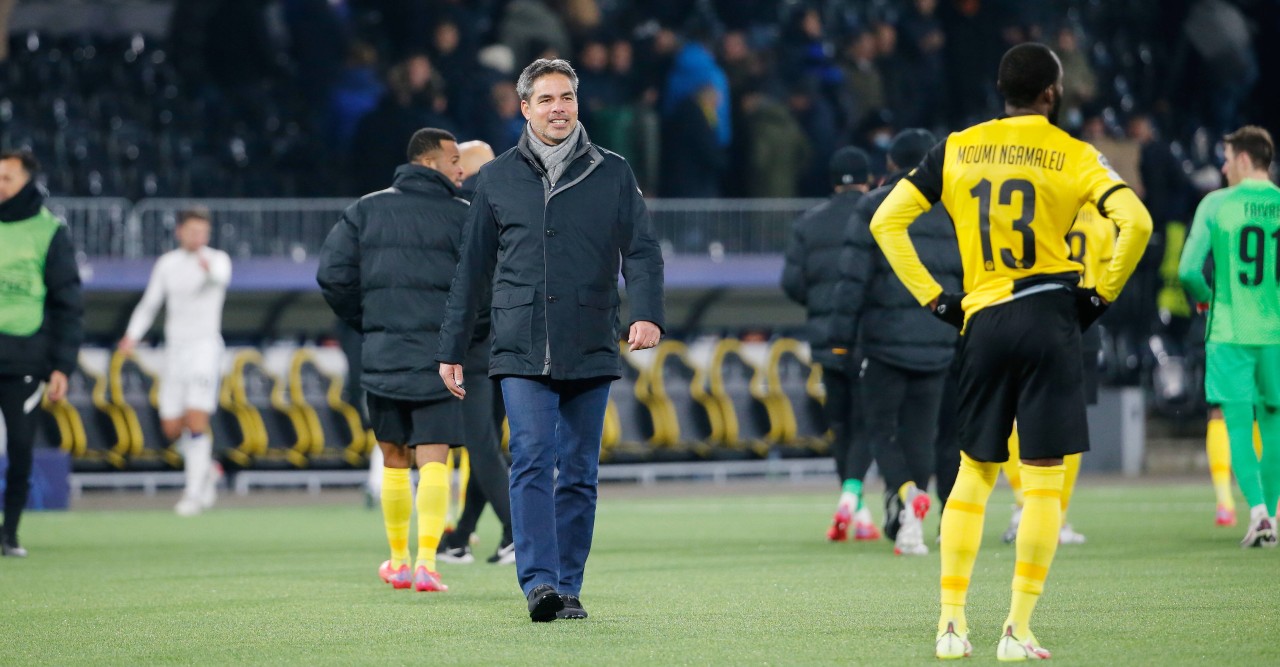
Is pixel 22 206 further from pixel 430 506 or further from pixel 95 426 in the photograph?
pixel 95 426

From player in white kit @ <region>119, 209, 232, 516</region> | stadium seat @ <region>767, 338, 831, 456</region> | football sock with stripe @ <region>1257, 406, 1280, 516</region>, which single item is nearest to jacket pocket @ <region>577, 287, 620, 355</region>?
football sock with stripe @ <region>1257, 406, 1280, 516</region>

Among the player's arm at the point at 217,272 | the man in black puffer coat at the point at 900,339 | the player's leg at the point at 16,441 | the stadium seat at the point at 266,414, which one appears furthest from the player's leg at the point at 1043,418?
the stadium seat at the point at 266,414

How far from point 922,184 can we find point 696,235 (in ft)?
48.0

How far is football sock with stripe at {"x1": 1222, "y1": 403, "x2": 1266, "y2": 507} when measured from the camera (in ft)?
35.0

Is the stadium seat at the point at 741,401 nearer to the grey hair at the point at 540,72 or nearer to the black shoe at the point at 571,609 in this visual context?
the black shoe at the point at 571,609

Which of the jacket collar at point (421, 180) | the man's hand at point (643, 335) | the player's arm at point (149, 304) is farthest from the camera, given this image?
the player's arm at point (149, 304)

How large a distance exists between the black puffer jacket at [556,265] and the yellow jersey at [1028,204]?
1.48 metres

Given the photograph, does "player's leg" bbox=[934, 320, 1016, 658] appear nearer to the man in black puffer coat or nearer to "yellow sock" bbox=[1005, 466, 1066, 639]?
"yellow sock" bbox=[1005, 466, 1066, 639]

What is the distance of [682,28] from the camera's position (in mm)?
24250

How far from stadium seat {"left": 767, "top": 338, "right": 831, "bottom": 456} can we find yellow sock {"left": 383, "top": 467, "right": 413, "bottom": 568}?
11933 millimetres

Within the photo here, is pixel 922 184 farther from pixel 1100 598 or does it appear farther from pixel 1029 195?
pixel 1100 598

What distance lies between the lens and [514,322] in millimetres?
7332

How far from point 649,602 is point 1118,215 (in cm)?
291

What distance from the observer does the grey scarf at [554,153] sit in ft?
24.4
